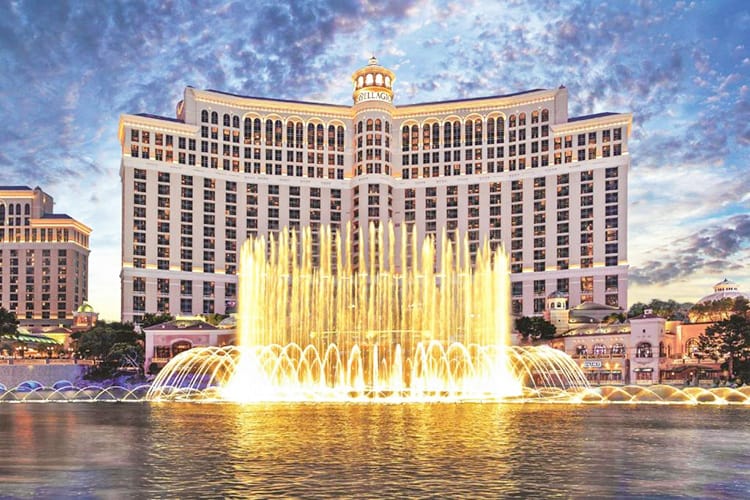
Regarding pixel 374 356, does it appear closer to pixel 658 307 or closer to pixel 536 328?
pixel 536 328

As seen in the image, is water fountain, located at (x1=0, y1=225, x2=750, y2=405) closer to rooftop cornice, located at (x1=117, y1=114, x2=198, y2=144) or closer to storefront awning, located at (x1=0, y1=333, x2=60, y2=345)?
storefront awning, located at (x1=0, y1=333, x2=60, y2=345)

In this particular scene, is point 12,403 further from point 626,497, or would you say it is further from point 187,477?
point 626,497

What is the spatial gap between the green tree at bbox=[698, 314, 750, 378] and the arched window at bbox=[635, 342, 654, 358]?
6460mm

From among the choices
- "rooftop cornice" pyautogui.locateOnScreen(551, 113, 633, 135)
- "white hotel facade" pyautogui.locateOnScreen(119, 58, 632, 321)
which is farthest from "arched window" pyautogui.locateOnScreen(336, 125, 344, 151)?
"rooftop cornice" pyautogui.locateOnScreen(551, 113, 633, 135)

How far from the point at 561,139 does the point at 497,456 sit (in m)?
123

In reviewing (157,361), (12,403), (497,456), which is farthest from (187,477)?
(157,361)

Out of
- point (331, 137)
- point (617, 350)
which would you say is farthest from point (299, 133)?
point (617, 350)

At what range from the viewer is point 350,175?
154375 mm

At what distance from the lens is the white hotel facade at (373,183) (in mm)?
139250

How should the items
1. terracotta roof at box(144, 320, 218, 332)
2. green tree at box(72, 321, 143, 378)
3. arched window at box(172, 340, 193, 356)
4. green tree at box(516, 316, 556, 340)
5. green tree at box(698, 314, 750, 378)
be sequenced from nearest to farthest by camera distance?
green tree at box(698, 314, 750, 378) < green tree at box(72, 321, 143, 378) < arched window at box(172, 340, 193, 356) < terracotta roof at box(144, 320, 218, 332) < green tree at box(516, 316, 556, 340)

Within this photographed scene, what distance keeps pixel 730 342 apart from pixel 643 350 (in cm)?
1292

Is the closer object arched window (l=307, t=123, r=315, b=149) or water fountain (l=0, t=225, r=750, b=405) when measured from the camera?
water fountain (l=0, t=225, r=750, b=405)

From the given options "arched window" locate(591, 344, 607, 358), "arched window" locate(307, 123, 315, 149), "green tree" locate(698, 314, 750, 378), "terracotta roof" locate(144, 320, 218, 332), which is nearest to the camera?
"green tree" locate(698, 314, 750, 378)

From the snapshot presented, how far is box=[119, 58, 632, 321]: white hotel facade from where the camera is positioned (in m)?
139
